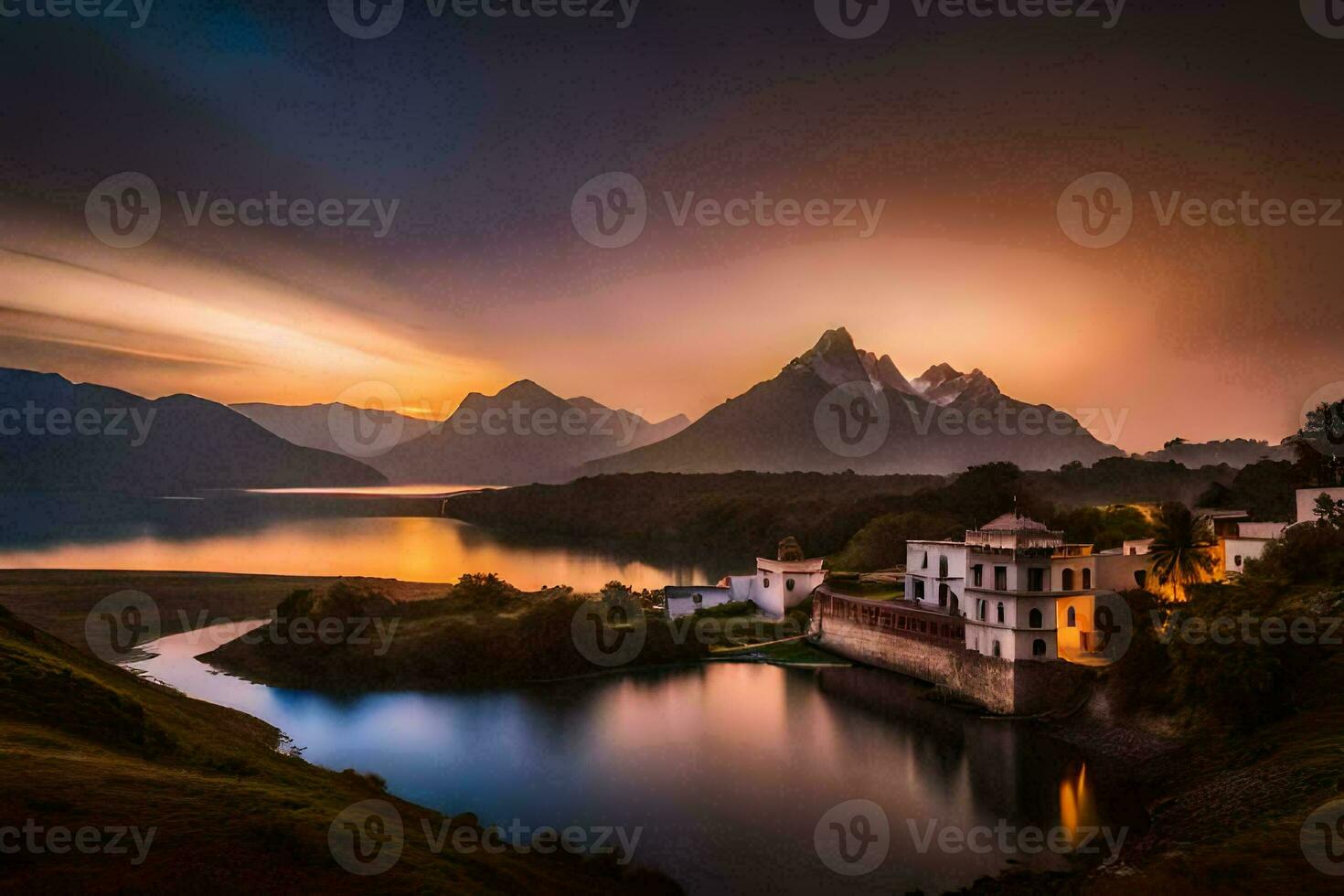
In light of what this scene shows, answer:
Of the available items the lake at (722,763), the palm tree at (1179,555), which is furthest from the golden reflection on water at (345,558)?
the palm tree at (1179,555)

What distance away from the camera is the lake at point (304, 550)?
84188 millimetres

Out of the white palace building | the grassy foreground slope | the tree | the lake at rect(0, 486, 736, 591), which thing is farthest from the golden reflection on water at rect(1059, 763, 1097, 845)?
the lake at rect(0, 486, 736, 591)

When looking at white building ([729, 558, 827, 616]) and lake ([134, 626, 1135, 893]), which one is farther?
white building ([729, 558, 827, 616])

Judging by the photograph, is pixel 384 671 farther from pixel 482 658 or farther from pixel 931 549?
pixel 931 549

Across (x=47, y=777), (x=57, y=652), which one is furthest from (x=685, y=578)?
(x=47, y=777)

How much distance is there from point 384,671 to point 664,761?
60.5ft

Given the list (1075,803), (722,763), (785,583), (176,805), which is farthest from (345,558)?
(176,805)

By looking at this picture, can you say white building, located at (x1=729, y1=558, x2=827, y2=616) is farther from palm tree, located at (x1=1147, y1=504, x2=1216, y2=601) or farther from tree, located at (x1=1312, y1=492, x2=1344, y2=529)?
tree, located at (x1=1312, y1=492, x2=1344, y2=529)

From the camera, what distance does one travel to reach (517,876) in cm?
1747

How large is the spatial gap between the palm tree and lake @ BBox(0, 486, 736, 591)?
42440 mm

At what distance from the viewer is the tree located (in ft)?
120

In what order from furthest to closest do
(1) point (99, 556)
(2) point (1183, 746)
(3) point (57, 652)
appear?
1. (1) point (99, 556)
2. (2) point (1183, 746)
3. (3) point (57, 652)

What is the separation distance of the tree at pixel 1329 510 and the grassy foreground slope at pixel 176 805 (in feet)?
112

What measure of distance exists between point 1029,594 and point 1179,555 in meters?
11.2
